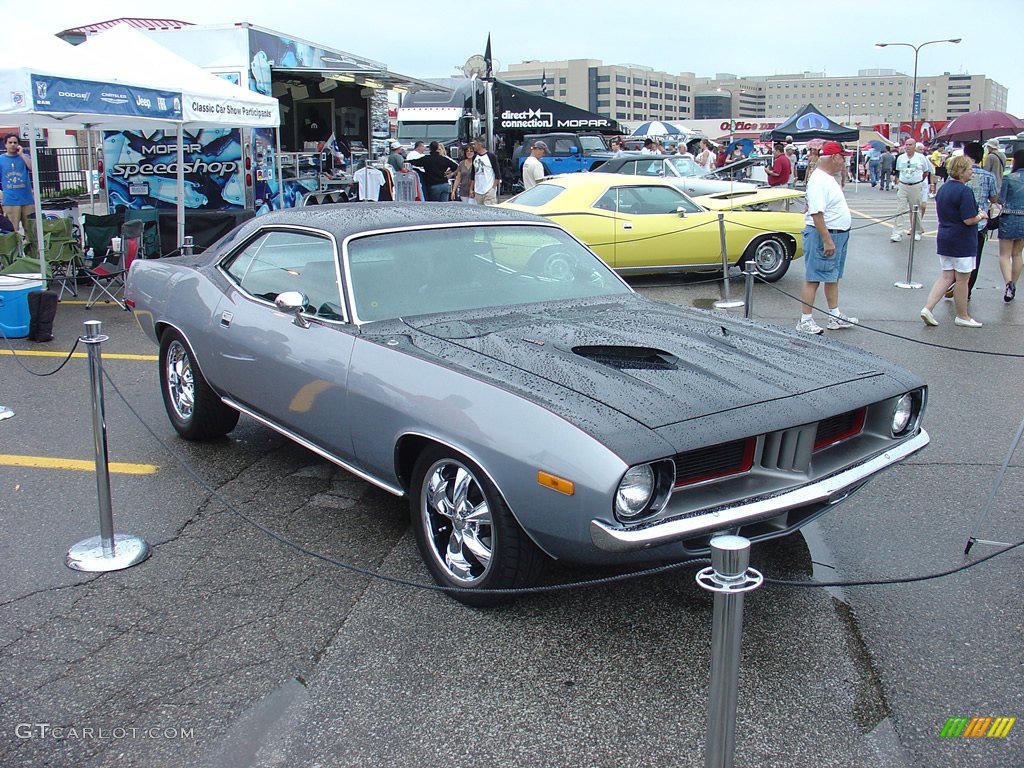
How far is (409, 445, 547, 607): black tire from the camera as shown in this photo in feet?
11.1

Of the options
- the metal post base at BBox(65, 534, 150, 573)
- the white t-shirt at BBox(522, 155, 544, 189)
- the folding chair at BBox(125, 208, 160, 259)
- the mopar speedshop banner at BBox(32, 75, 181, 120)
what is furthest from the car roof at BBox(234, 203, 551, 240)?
the white t-shirt at BBox(522, 155, 544, 189)

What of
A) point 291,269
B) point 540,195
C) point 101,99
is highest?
point 101,99

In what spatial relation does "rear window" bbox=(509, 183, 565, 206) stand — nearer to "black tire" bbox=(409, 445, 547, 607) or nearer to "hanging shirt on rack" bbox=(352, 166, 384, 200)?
"hanging shirt on rack" bbox=(352, 166, 384, 200)

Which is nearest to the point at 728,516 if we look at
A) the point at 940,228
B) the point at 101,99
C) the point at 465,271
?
the point at 465,271

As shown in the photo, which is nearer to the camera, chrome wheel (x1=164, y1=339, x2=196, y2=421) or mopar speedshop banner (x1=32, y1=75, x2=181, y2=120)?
chrome wheel (x1=164, y1=339, x2=196, y2=421)

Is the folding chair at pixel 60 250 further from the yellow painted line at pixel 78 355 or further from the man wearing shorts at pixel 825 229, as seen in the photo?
the man wearing shorts at pixel 825 229

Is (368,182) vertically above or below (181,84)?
below

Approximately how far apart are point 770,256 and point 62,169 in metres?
18.6

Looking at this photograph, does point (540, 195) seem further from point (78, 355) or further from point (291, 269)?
point (291, 269)

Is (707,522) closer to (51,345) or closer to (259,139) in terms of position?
(51,345)

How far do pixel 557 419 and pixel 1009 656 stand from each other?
5.97 ft

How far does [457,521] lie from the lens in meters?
3.65

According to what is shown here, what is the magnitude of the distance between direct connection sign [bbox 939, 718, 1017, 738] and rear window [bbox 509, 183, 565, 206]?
32.0 ft

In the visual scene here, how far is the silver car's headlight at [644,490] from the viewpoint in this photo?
10.2 feet
